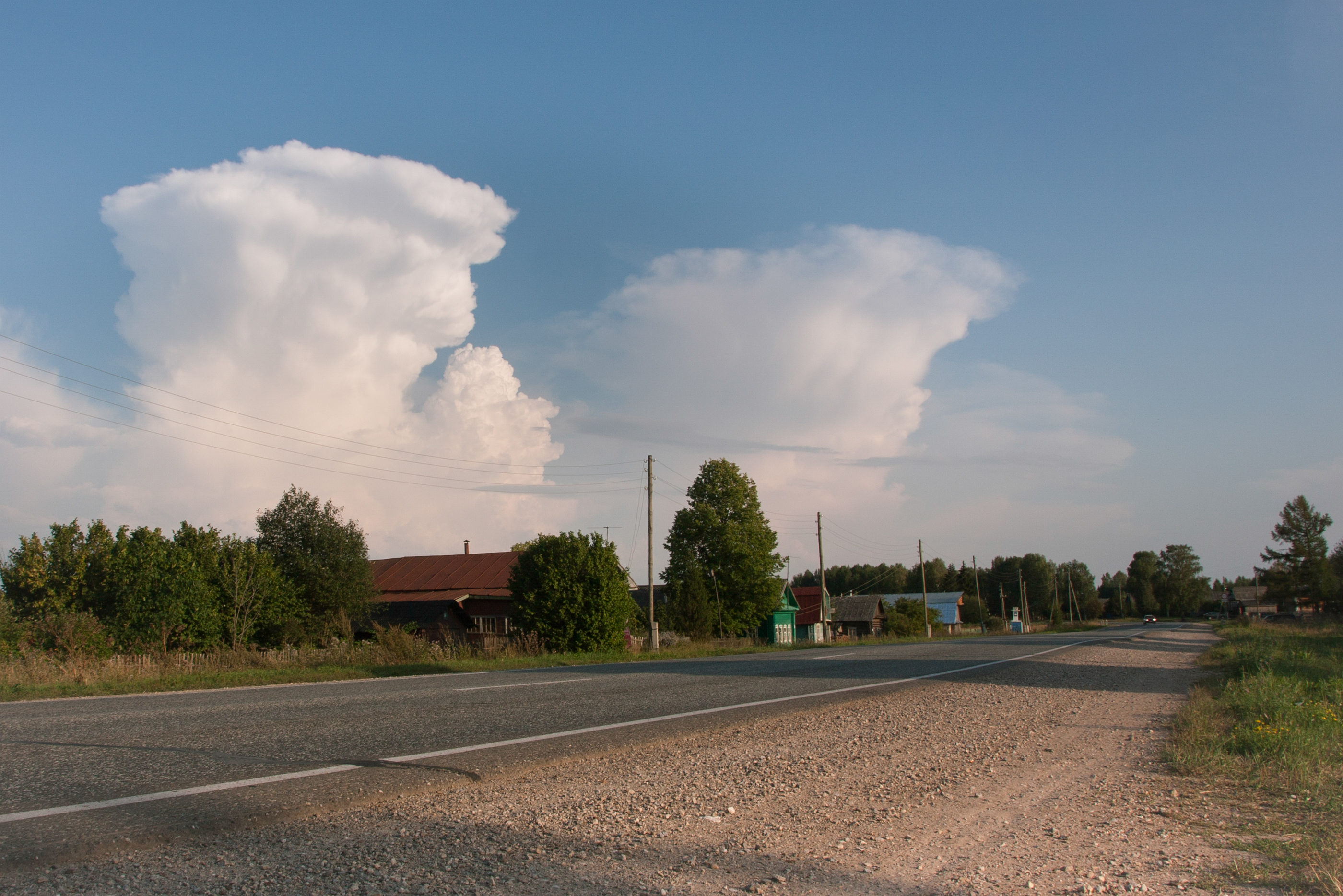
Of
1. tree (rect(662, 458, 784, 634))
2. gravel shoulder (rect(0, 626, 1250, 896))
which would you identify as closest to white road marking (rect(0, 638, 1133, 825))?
gravel shoulder (rect(0, 626, 1250, 896))

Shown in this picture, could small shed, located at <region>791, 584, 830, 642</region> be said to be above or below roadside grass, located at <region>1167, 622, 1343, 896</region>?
below

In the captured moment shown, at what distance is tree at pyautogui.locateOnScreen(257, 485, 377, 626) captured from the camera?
1544 inches

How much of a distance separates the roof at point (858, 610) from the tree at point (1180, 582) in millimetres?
97303

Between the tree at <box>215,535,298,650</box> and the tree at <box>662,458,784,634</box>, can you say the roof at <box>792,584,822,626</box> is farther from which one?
the tree at <box>215,535,298,650</box>

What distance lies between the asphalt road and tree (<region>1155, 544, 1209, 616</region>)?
161 meters

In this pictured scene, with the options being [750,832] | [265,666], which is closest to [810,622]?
[265,666]

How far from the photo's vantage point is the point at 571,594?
29.3 metres

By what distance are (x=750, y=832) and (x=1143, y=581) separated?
592 feet

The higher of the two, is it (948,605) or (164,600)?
(164,600)

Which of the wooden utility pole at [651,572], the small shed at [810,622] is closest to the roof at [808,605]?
the small shed at [810,622]

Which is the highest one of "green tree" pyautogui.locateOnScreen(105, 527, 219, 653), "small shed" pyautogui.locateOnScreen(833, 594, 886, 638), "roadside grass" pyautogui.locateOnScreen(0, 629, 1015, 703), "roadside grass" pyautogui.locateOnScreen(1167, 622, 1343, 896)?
"green tree" pyautogui.locateOnScreen(105, 527, 219, 653)

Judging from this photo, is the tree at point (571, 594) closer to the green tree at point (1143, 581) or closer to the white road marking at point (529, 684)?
the white road marking at point (529, 684)

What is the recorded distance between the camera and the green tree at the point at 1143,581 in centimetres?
15388

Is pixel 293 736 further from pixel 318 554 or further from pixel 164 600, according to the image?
pixel 318 554
